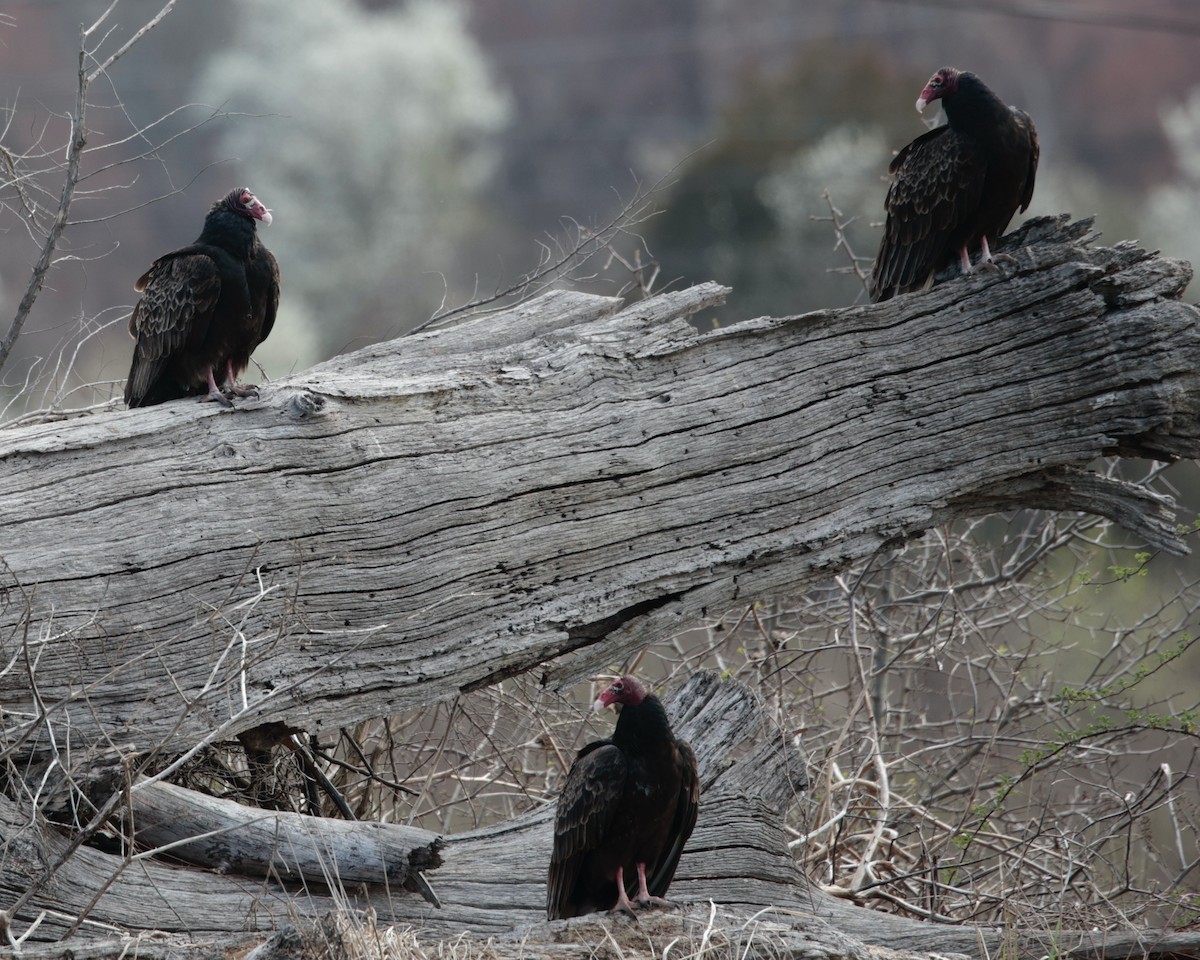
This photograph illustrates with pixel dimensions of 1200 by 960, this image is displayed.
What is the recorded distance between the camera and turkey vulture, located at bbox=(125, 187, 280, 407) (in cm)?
417

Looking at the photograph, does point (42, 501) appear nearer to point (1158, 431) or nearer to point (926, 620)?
point (1158, 431)

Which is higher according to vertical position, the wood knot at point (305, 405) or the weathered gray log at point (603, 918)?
the wood knot at point (305, 405)

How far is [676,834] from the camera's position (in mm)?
3660

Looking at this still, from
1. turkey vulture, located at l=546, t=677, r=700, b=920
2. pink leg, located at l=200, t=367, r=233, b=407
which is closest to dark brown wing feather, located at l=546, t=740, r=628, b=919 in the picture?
turkey vulture, located at l=546, t=677, r=700, b=920

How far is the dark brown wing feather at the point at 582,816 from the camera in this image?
139 inches

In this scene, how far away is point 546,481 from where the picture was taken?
393cm

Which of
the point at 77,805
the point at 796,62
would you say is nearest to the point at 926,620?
the point at 77,805

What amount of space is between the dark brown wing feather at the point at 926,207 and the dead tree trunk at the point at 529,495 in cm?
20

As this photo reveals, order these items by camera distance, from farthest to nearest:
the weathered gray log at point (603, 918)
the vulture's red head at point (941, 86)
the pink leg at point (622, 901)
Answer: the vulture's red head at point (941, 86) < the pink leg at point (622, 901) < the weathered gray log at point (603, 918)

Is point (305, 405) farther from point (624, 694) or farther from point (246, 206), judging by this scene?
point (624, 694)

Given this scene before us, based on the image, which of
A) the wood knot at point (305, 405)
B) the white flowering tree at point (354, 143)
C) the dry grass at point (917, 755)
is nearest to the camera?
the wood knot at point (305, 405)

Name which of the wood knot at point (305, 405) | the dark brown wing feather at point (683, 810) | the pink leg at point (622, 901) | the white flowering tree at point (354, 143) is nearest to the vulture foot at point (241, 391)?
the wood knot at point (305, 405)

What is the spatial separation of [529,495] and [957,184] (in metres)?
1.74

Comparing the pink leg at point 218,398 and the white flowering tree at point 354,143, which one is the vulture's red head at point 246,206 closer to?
the pink leg at point 218,398
